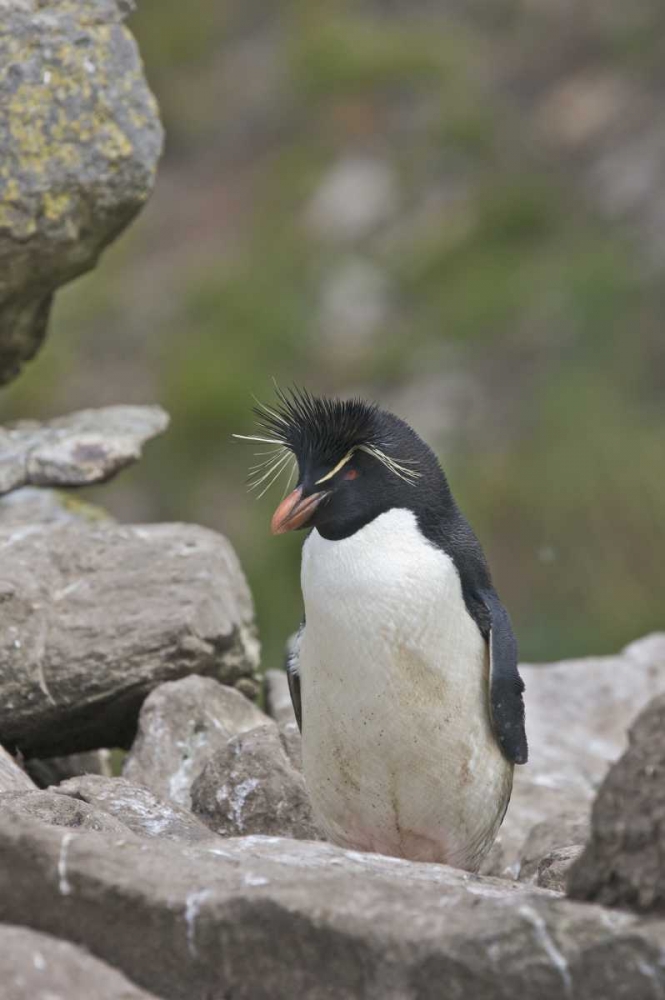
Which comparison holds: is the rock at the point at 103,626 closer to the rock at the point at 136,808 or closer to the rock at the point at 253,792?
the rock at the point at 253,792

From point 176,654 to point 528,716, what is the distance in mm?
2315

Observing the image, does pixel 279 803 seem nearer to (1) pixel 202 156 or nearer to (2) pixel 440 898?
(2) pixel 440 898

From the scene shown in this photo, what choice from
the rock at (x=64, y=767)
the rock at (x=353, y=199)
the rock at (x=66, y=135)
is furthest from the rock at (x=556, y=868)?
the rock at (x=353, y=199)

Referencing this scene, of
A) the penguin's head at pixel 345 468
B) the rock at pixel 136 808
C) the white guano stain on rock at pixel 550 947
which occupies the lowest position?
the rock at pixel 136 808

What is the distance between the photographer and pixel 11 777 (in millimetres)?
6254

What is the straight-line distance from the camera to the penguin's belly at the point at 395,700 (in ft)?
20.0

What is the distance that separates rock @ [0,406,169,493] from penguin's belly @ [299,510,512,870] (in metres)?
2.06

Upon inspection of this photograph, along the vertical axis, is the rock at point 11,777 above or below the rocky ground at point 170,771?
below

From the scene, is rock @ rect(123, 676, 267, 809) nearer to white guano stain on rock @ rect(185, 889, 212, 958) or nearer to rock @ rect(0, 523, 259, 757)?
rock @ rect(0, 523, 259, 757)

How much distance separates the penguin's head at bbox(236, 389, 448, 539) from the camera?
6.15 m

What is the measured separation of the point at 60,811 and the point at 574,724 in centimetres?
402

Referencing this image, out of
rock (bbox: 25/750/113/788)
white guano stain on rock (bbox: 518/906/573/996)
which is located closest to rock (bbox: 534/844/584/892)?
white guano stain on rock (bbox: 518/906/573/996)

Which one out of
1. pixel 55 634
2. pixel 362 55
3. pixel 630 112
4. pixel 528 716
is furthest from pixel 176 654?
pixel 362 55

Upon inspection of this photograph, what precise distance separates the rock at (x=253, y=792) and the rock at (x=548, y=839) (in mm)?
769
